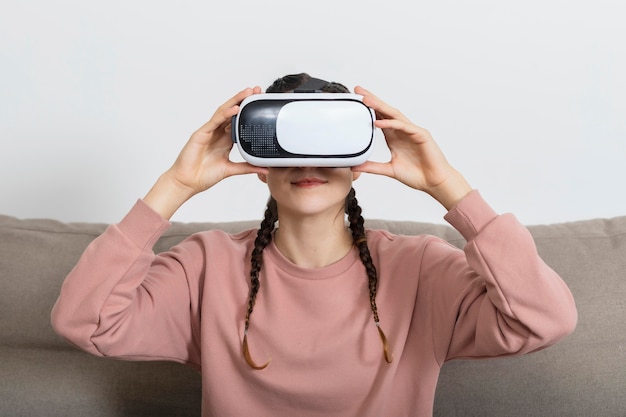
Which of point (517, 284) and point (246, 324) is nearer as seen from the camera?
point (517, 284)

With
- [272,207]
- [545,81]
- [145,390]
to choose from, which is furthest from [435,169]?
[545,81]

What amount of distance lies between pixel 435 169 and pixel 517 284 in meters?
0.21

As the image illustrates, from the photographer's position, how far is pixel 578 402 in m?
1.46

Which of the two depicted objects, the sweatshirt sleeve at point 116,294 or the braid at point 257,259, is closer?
the sweatshirt sleeve at point 116,294

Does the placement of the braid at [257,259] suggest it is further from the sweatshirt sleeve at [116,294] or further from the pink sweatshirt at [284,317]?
the sweatshirt sleeve at [116,294]

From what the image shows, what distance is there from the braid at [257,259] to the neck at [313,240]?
0.08 feet

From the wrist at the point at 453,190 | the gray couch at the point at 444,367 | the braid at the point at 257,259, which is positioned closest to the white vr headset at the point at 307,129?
the wrist at the point at 453,190

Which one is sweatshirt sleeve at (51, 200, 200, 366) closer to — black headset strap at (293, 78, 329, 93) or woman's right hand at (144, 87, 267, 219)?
woman's right hand at (144, 87, 267, 219)

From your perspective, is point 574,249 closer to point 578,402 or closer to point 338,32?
point 578,402

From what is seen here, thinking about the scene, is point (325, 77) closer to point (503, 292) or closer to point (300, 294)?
point (300, 294)

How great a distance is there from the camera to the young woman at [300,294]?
121 cm

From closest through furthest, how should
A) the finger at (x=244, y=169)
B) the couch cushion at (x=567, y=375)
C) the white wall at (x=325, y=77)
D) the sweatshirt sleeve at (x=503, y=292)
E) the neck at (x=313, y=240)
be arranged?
1. the sweatshirt sleeve at (x=503, y=292)
2. the finger at (x=244, y=169)
3. the neck at (x=313, y=240)
4. the couch cushion at (x=567, y=375)
5. the white wall at (x=325, y=77)

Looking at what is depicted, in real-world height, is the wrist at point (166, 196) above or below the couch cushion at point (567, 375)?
above

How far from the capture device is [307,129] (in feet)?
3.71
